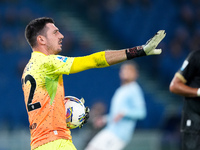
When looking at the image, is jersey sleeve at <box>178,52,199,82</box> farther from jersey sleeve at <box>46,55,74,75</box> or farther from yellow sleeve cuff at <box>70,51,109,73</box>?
jersey sleeve at <box>46,55,74,75</box>

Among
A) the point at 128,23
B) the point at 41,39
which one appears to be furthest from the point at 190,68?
the point at 128,23

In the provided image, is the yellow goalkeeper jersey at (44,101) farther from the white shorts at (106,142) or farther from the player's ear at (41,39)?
the white shorts at (106,142)

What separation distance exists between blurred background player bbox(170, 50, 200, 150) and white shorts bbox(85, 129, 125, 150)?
2867 millimetres

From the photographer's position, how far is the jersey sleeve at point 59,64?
407 centimetres

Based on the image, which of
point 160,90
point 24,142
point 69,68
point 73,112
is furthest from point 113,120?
point 160,90

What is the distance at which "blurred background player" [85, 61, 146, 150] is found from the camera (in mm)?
8336

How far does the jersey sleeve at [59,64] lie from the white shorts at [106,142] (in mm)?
4312

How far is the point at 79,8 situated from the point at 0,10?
9.94ft

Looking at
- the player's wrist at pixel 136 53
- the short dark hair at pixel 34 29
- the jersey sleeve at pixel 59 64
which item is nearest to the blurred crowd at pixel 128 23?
the short dark hair at pixel 34 29

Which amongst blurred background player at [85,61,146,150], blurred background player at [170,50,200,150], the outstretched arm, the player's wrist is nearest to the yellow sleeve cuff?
the outstretched arm

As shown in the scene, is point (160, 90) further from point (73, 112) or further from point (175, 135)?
point (73, 112)

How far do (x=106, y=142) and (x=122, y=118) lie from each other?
0.56m

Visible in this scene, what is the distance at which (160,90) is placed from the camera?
13.6 m

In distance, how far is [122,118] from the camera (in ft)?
27.6
